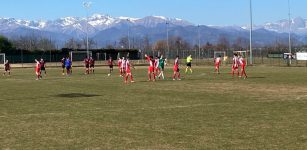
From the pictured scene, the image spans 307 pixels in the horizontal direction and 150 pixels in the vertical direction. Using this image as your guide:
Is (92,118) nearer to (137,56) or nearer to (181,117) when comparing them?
(181,117)

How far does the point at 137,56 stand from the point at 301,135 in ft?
386

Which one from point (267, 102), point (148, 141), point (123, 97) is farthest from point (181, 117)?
point (123, 97)

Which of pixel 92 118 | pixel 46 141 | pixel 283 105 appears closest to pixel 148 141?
pixel 46 141

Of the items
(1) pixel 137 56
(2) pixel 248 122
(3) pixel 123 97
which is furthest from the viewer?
(1) pixel 137 56

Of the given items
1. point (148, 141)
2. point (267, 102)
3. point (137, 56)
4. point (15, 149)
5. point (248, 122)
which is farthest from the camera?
point (137, 56)

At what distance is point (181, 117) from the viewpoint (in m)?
15.5

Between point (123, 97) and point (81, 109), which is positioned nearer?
point (81, 109)

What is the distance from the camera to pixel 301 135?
11867 millimetres

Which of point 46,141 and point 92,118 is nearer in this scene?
point 46,141

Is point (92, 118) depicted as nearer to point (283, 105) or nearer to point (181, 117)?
point (181, 117)

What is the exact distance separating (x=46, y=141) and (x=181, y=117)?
5.06 meters

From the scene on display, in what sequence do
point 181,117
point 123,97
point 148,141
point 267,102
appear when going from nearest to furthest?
point 148,141
point 181,117
point 267,102
point 123,97

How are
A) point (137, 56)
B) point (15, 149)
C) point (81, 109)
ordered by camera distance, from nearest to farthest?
point (15, 149) → point (81, 109) → point (137, 56)

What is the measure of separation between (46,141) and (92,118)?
406 cm
